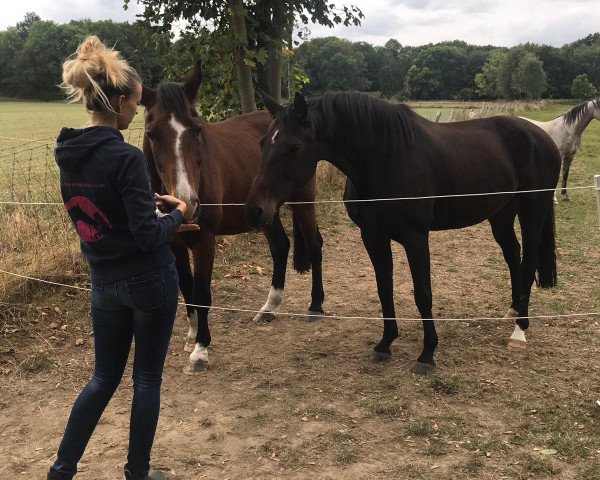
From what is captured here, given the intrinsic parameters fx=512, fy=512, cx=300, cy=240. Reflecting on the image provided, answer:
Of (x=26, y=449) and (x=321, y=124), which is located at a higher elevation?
(x=321, y=124)

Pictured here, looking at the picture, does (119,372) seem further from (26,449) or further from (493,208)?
(493,208)

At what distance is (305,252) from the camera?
5480 millimetres

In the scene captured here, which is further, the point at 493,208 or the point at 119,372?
the point at 493,208

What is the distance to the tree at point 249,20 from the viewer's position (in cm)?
709

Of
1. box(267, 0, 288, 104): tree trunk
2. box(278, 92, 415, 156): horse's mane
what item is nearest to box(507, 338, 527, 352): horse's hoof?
box(278, 92, 415, 156): horse's mane

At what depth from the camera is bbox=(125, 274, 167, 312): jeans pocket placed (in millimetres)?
2125

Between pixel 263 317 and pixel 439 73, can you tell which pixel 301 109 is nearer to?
pixel 263 317

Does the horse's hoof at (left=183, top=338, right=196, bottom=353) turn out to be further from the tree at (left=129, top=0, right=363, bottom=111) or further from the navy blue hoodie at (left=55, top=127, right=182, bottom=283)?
the tree at (left=129, top=0, right=363, bottom=111)

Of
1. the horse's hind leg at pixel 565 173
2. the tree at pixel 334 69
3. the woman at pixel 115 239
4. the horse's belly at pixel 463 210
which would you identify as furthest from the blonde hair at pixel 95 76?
the tree at pixel 334 69

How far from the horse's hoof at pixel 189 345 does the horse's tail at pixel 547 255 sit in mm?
3186

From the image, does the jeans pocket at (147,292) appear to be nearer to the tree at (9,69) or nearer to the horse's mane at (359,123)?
the horse's mane at (359,123)

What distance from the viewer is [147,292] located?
7.02 ft

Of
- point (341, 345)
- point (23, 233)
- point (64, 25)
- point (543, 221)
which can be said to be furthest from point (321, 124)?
point (64, 25)

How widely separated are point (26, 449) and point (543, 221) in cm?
417
